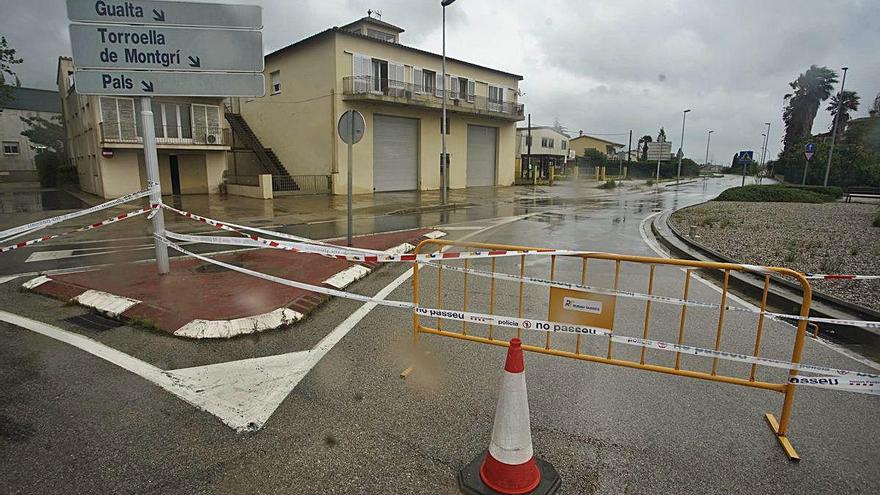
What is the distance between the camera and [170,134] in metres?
24.2

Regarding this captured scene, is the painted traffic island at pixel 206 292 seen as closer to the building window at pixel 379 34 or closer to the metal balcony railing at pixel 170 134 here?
the metal balcony railing at pixel 170 134

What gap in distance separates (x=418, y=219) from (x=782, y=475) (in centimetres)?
1422

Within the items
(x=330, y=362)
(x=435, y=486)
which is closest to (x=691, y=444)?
(x=435, y=486)

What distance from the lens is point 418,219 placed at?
54.4 ft

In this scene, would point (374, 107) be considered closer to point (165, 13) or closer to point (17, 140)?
point (165, 13)

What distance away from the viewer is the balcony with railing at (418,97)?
2615 centimetres

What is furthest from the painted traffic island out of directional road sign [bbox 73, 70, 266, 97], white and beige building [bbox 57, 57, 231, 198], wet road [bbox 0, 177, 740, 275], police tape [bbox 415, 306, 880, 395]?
white and beige building [bbox 57, 57, 231, 198]

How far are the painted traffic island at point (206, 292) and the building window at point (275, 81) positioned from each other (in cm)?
2441

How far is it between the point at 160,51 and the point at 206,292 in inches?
132

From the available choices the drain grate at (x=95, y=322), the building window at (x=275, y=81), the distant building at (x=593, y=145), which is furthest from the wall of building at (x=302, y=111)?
the distant building at (x=593, y=145)

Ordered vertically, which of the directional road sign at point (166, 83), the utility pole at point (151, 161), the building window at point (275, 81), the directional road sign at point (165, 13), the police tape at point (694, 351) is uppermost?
the building window at point (275, 81)

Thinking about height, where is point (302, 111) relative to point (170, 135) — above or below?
above

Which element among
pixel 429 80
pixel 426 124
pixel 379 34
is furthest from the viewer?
pixel 379 34

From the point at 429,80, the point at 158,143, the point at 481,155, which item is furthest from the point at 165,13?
the point at 481,155
